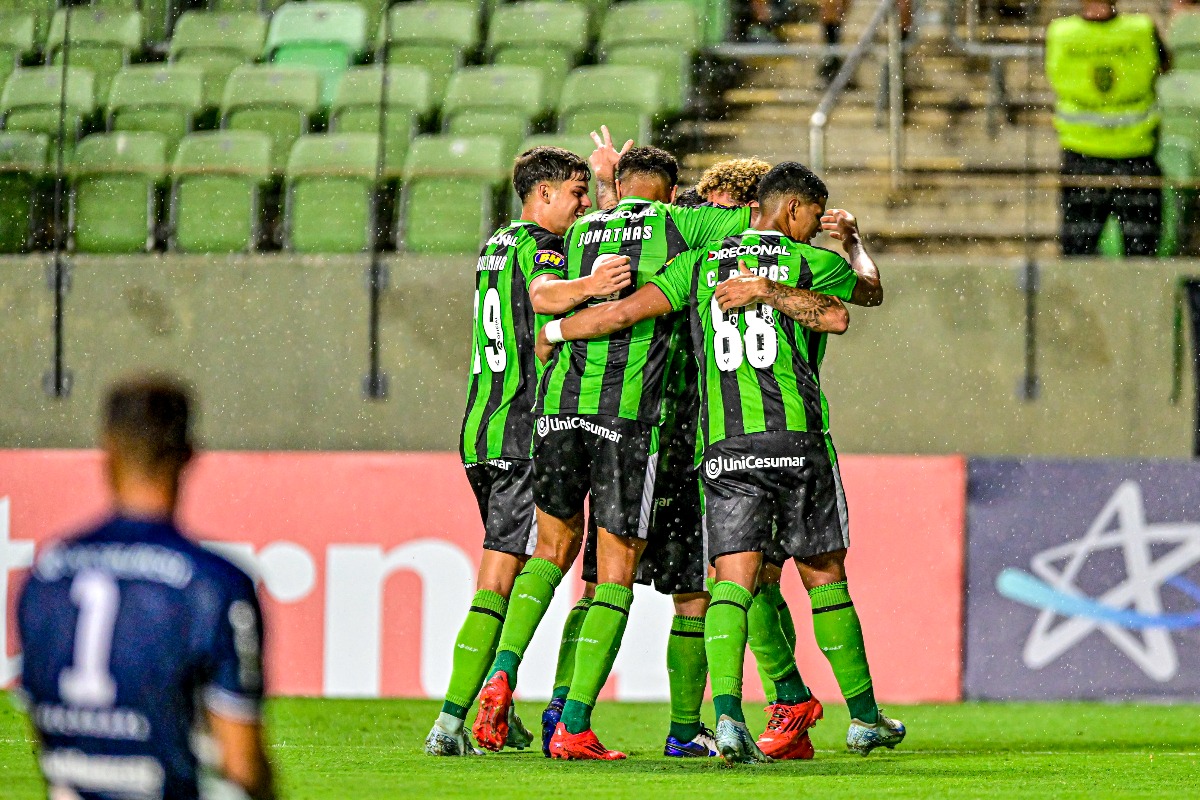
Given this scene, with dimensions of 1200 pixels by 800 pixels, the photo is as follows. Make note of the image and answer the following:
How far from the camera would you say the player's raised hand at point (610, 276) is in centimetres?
525

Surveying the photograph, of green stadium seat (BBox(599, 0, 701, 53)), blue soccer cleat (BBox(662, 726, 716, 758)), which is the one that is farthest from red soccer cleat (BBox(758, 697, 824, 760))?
green stadium seat (BBox(599, 0, 701, 53))

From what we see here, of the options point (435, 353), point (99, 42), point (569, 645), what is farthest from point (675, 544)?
point (99, 42)

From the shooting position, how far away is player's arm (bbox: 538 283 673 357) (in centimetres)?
522

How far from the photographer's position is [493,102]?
10.1 meters

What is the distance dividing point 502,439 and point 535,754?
3.30 ft

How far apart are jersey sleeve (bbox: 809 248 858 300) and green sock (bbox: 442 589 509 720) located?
142 cm

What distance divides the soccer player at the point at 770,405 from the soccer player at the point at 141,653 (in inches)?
111

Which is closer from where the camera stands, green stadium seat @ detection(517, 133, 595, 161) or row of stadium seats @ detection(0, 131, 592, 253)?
row of stadium seats @ detection(0, 131, 592, 253)

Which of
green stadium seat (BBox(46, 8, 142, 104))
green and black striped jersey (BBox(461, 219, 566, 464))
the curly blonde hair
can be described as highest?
green stadium seat (BBox(46, 8, 142, 104))

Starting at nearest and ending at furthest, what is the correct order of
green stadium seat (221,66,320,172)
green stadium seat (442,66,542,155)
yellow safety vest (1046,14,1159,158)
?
yellow safety vest (1046,14,1159,158) → green stadium seat (442,66,542,155) → green stadium seat (221,66,320,172)

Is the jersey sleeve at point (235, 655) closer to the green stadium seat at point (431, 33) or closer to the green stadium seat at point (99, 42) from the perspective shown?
the green stadium seat at point (99, 42)

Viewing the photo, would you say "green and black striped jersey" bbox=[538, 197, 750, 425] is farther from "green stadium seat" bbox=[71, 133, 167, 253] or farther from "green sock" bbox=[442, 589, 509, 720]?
"green stadium seat" bbox=[71, 133, 167, 253]

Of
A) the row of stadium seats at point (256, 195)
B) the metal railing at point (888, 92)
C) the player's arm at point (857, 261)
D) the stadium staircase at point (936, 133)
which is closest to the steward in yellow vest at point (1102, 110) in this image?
the stadium staircase at point (936, 133)


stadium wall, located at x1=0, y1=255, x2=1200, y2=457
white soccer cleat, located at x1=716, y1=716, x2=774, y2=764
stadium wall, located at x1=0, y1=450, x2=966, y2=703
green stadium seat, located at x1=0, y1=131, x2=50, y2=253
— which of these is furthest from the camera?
green stadium seat, located at x1=0, y1=131, x2=50, y2=253
